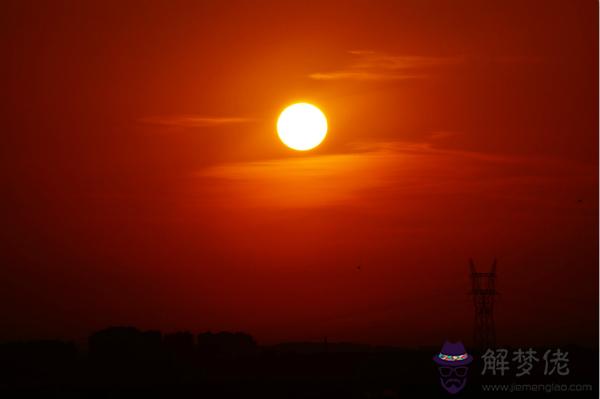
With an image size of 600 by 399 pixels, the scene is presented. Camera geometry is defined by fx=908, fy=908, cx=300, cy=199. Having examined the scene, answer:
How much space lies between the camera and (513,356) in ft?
210

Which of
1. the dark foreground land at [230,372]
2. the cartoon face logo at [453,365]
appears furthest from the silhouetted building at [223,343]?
the cartoon face logo at [453,365]

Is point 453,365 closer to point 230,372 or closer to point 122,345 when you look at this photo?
point 230,372

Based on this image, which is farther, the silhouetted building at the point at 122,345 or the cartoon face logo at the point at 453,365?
the silhouetted building at the point at 122,345

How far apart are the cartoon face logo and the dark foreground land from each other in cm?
309

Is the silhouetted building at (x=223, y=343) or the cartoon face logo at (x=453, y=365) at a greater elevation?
the silhouetted building at (x=223, y=343)

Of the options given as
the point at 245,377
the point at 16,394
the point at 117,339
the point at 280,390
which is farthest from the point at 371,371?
the point at 117,339

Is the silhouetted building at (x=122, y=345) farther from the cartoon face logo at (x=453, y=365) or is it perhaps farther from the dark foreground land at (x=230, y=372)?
the cartoon face logo at (x=453, y=365)

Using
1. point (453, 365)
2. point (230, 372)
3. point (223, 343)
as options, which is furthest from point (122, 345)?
point (453, 365)

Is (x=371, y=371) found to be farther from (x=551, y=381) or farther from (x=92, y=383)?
(x=92, y=383)

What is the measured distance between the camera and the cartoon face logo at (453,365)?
49531mm

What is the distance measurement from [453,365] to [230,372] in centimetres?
4557

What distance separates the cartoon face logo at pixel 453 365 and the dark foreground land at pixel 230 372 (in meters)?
3.09

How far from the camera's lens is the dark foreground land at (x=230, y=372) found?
61.3 m

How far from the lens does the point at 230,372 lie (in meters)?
91.6
